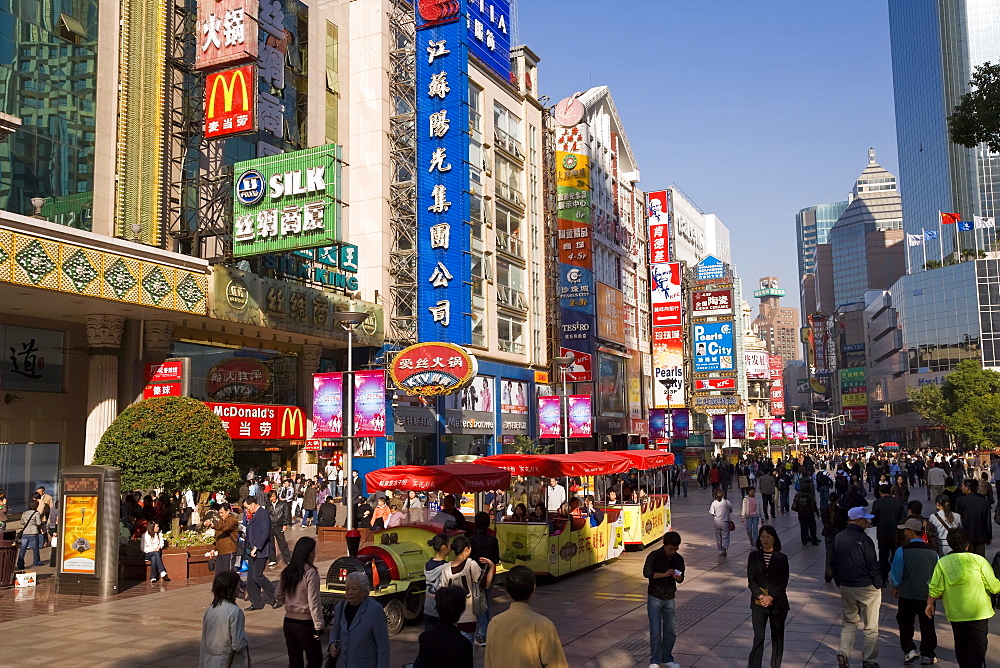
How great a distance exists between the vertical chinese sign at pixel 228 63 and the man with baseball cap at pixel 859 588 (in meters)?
24.8

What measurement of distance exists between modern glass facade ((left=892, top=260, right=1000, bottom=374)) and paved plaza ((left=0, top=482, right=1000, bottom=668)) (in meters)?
123

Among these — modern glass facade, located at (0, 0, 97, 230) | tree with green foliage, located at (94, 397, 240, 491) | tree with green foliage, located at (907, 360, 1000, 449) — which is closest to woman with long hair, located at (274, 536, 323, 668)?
tree with green foliage, located at (94, 397, 240, 491)

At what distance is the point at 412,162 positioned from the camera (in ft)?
146

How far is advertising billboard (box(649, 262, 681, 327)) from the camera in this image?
76.6 metres

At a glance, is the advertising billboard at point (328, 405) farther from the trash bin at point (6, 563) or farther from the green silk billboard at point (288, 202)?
the trash bin at point (6, 563)

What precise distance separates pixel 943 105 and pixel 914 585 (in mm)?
167442

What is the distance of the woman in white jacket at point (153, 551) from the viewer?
1938 centimetres

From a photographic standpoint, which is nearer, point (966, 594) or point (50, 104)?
point (966, 594)

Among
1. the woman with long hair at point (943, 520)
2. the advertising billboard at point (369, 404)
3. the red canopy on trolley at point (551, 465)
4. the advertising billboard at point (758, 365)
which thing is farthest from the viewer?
the advertising billboard at point (758, 365)

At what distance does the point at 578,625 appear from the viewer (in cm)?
1416

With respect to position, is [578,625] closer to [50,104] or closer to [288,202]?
[288,202]

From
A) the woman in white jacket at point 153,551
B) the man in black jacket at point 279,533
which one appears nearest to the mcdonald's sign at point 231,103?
the man in black jacket at point 279,533

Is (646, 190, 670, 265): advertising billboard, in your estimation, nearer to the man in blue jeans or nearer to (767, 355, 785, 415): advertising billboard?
the man in blue jeans

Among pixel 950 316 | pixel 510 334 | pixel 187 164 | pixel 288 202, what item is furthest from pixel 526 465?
pixel 950 316
